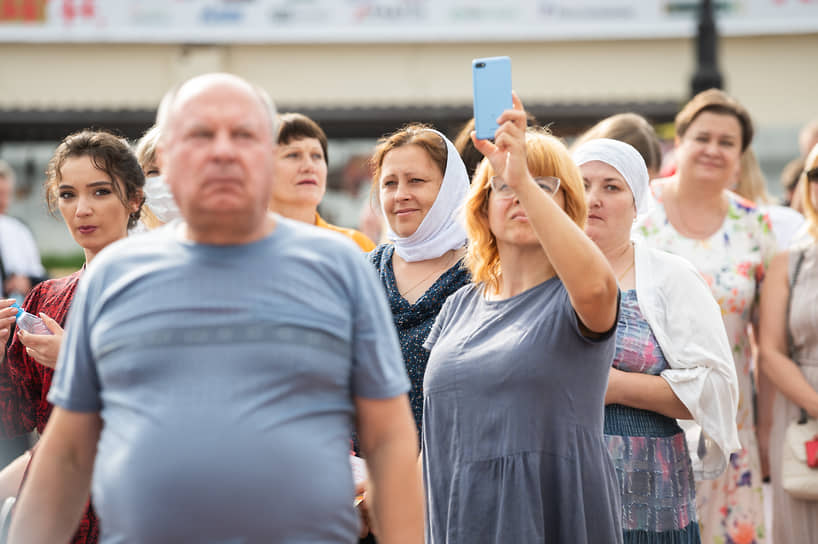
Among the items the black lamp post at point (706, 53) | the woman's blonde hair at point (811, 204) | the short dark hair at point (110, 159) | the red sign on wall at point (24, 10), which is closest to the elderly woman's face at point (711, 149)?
the woman's blonde hair at point (811, 204)

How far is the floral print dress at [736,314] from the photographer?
4.29m

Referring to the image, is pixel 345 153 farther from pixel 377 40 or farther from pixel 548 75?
pixel 548 75

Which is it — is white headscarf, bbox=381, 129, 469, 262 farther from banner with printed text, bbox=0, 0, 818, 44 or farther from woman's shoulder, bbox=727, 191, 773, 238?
banner with printed text, bbox=0, 0, 818, 44

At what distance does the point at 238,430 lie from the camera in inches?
72.0

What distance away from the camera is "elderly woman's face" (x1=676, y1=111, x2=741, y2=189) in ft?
14.7

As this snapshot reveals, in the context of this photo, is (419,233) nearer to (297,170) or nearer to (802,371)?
(297,170)

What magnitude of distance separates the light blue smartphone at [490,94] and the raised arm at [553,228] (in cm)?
5

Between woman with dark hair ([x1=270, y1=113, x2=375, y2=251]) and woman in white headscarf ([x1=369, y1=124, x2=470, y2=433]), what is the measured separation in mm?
713

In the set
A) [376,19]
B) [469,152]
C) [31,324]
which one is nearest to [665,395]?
[469,152]

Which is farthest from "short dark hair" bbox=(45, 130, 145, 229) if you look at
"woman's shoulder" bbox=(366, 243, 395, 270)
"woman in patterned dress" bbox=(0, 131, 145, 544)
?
"woman's shoulder" bbox=(366, 243, 395, 270)

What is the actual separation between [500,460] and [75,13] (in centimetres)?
1363

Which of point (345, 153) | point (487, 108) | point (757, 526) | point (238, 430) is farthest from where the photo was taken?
point (345, 153)

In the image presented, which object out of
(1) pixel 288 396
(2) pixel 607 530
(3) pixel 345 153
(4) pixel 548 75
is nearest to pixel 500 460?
(2) pixel 607 530

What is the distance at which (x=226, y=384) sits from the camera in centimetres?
184
